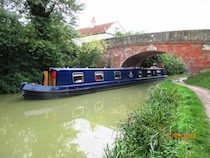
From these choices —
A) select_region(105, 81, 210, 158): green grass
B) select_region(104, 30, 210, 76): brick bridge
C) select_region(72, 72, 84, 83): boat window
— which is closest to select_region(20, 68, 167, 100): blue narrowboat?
select_region(72, 72, 84, 83): boat window

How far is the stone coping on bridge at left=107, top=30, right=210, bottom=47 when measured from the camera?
1058 centimetres

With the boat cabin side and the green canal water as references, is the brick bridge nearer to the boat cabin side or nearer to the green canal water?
the boat cabin side

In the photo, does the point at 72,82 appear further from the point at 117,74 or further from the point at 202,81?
the point at 202,81

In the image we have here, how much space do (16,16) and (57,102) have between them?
3.93m

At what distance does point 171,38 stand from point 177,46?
1.87 ft

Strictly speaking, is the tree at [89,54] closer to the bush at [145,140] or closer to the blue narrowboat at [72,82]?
the blue narrowboat at [72,82]

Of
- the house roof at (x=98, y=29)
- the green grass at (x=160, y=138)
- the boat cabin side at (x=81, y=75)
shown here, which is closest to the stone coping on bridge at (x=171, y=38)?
the boat cabin side at (x=81, y=75)

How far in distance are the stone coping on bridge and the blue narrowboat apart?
7.77 feet

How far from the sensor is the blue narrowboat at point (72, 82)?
7.45m

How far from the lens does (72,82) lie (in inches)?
332

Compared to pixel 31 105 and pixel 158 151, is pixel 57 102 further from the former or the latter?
pixel 158 151

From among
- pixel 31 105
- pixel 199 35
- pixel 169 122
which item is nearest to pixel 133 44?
pixel 199 35

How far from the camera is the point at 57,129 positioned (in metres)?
4.61

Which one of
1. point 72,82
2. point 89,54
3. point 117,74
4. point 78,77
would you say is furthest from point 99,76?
point 89,54
